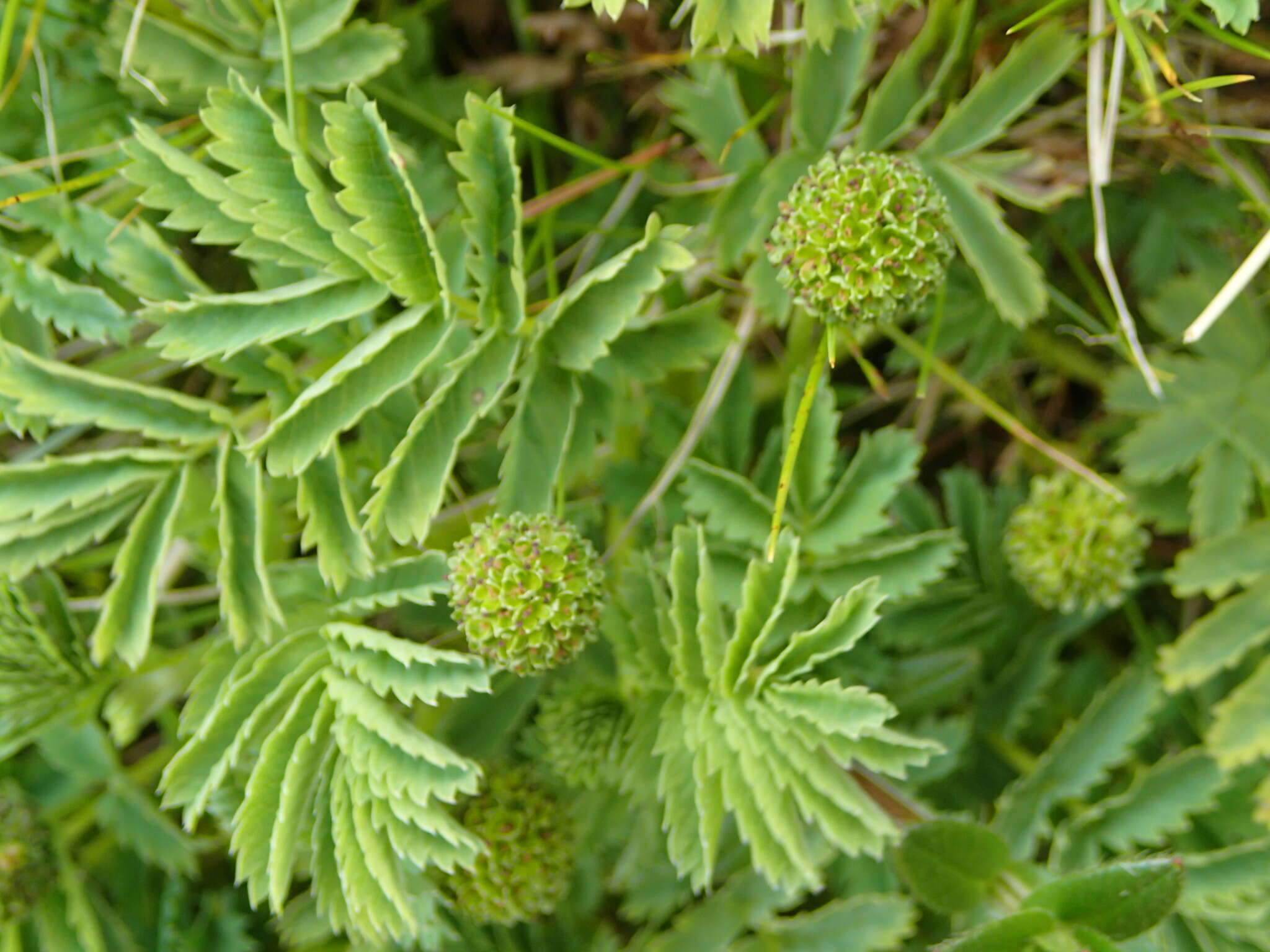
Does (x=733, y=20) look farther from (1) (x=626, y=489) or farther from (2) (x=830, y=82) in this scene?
(1) (x=626, y=489)

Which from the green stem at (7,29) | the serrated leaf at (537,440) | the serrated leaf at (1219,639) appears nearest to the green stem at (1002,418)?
the serrated leaf at (1219,639)

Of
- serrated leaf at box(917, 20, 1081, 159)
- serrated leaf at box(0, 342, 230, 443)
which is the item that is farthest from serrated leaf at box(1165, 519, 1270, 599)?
serrated leaf at box(0, 342, 230, 443)

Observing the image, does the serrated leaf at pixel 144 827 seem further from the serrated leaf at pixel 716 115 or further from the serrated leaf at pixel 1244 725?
the serrated leaf at pixel 1244 725

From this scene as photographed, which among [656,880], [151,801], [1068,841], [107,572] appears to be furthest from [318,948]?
[1068,841]

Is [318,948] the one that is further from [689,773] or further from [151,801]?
[689,773]

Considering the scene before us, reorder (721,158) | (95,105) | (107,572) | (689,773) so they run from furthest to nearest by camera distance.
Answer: (107,572) < (95,105) < (721,158) < (689,773)

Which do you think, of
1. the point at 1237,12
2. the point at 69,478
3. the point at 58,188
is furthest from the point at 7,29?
the point at 1237,12
